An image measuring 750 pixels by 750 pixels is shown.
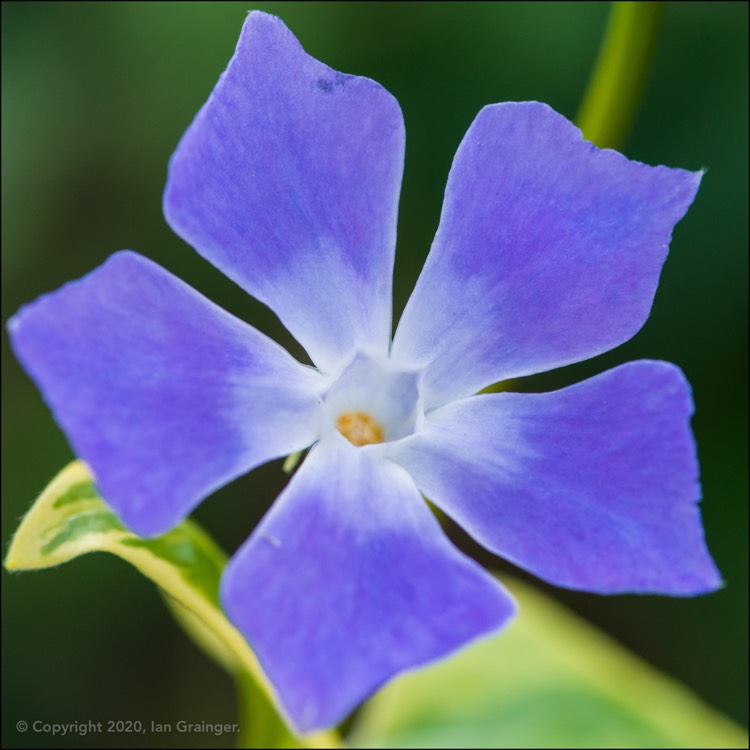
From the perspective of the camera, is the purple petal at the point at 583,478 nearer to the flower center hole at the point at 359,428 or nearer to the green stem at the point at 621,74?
the flower center hole at the point at 359,428

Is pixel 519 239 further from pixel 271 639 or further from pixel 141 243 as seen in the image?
pixel 141 243

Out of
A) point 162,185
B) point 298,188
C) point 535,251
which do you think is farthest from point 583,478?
point 162,185

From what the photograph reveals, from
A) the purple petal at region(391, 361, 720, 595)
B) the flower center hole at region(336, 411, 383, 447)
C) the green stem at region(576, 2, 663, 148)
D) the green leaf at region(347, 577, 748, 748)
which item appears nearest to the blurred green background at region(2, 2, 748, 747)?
the green leaf at region(347, 577, 748, 748)

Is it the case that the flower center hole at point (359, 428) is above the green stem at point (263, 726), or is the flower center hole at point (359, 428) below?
above

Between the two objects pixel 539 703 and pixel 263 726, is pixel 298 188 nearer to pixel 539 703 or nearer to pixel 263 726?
pixel 263 726

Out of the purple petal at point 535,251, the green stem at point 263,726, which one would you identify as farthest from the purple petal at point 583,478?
the green stem at point 263,726

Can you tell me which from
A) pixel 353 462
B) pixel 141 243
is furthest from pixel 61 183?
pixel 353 462
